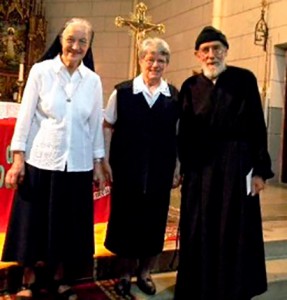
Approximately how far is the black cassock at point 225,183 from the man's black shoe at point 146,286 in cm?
22

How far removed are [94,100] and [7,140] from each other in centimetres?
80

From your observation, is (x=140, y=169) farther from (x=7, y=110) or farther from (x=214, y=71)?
(x=7, y=110)

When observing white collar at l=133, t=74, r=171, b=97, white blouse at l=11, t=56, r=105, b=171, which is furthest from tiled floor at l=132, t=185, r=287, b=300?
white collar at l=133, t=74, r=171, b=97

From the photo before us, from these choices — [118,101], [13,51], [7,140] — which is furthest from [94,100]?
[13,51]

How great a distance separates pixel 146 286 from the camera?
7.02 ft

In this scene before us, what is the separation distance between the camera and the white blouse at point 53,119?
179 cm

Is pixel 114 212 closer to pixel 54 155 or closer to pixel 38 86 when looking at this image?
pixel 54 155

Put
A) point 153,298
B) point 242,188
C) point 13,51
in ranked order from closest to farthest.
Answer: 1. point 242,188
2. point 153,298
3. point 13,51

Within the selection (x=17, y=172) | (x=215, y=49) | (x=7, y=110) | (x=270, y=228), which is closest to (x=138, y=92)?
(x=215, y=49)

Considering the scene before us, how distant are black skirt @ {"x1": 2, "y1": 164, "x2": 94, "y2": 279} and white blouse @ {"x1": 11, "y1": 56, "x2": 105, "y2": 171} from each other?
6 centimetres

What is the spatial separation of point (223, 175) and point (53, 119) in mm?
740

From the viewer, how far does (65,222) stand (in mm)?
1830

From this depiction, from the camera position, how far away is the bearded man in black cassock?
1.92 m

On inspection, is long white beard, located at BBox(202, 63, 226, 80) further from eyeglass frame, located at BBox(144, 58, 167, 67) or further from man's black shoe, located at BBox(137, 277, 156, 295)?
man's black shoe, located at BBox(137, 277, 156, 295)
